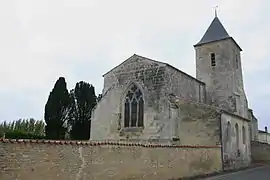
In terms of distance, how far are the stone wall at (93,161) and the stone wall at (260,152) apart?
16073 mm

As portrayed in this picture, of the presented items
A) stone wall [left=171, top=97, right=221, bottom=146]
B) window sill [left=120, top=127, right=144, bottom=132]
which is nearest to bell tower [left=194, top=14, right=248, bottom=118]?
stone wall [left=171, top=97, right=221, bottom=146]

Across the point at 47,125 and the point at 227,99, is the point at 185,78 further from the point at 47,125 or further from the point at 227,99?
the point at 47,125

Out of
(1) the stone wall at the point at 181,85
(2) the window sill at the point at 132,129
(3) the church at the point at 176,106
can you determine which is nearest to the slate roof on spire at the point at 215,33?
(3) the church at the point at 176,106

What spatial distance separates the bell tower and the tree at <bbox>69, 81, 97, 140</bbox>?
11602mm

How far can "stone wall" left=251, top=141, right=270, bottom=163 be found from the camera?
96.7ft

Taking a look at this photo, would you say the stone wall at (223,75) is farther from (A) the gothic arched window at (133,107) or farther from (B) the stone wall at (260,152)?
(A) the gothic arched window at (133,107)

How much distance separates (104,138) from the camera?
81.0 feet

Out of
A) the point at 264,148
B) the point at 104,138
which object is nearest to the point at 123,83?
the point at 104,138

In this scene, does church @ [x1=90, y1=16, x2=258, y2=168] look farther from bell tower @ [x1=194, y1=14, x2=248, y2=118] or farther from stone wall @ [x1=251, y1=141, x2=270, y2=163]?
stone wall @ [x1=251, y1=141, x2=270, y2=163]

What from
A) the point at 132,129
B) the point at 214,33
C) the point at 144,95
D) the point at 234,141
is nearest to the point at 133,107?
the point at 144,95

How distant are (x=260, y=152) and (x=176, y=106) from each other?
515 inches

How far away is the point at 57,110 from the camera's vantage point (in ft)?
90.6

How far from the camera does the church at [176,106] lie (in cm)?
2127

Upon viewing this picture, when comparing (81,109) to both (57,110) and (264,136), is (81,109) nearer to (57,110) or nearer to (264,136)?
(57,110)
